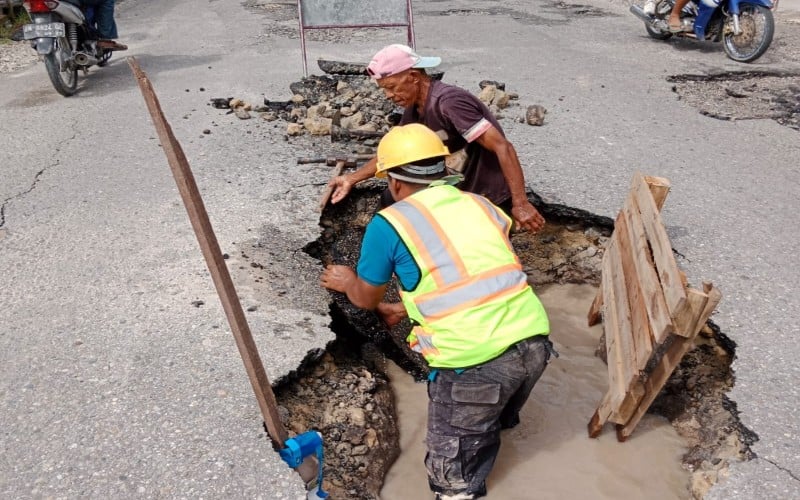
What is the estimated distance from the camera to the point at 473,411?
2561 mm

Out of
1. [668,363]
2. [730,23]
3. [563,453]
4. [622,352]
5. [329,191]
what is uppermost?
[730,23]

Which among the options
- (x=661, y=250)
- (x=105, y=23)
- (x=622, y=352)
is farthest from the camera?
(x=105, y=23)

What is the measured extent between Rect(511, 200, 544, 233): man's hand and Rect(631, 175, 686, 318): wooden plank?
0.54m

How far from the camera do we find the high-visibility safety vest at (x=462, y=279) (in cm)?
235

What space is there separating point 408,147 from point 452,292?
0.61 m

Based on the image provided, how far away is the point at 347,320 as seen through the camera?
374 centimetres

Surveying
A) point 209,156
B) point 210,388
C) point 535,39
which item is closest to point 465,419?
point 210,388

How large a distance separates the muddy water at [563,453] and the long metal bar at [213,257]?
719mm

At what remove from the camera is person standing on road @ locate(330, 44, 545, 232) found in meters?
3.37

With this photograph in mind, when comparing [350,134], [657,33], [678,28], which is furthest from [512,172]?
[657,33]

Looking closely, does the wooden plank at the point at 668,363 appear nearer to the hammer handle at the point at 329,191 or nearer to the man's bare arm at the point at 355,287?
the man's bare arm at the point at 355,287

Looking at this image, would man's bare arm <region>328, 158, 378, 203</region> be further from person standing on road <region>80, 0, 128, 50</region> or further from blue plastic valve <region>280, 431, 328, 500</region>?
person standing on road <region>80, 0, 128, 50</region>

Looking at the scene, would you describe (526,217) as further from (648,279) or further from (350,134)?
(350,134)

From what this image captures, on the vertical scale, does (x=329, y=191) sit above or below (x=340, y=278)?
below
